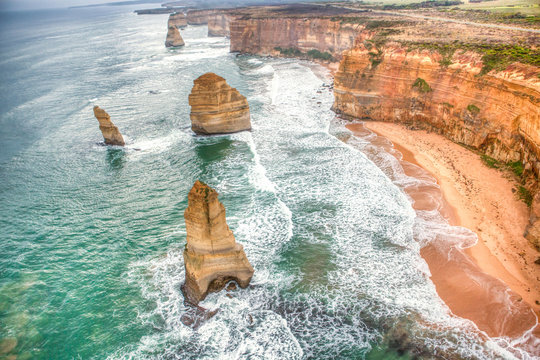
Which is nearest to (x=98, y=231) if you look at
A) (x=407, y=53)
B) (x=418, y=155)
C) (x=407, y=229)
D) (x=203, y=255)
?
(x=203, y=255)

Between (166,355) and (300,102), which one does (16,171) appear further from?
(300,102)

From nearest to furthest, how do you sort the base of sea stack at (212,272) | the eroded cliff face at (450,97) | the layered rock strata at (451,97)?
the base of sea stack at (212,272) < the layered rock strata at (451,97) < the eroded cliff face at (450,97)

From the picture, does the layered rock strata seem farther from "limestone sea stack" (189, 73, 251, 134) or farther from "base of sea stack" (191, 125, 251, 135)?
"base of sea stack" (191, 125, 251, 135)

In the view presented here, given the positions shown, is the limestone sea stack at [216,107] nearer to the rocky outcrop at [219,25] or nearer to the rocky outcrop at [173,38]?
the rocky outcrop at [173,38]

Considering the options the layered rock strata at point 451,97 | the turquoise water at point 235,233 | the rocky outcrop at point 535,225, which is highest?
the layered rock strata at point 451,97

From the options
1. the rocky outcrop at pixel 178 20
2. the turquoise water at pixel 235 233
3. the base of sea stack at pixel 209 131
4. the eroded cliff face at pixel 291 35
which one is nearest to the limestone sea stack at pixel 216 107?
the base of sea stack at pixel 209 131

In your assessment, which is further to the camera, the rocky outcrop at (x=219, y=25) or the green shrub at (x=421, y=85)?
the rocky outcrop at (x=219, y=25)

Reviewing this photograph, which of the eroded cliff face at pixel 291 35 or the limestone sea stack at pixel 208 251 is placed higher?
the eroded cliff face at pixel 291 35
